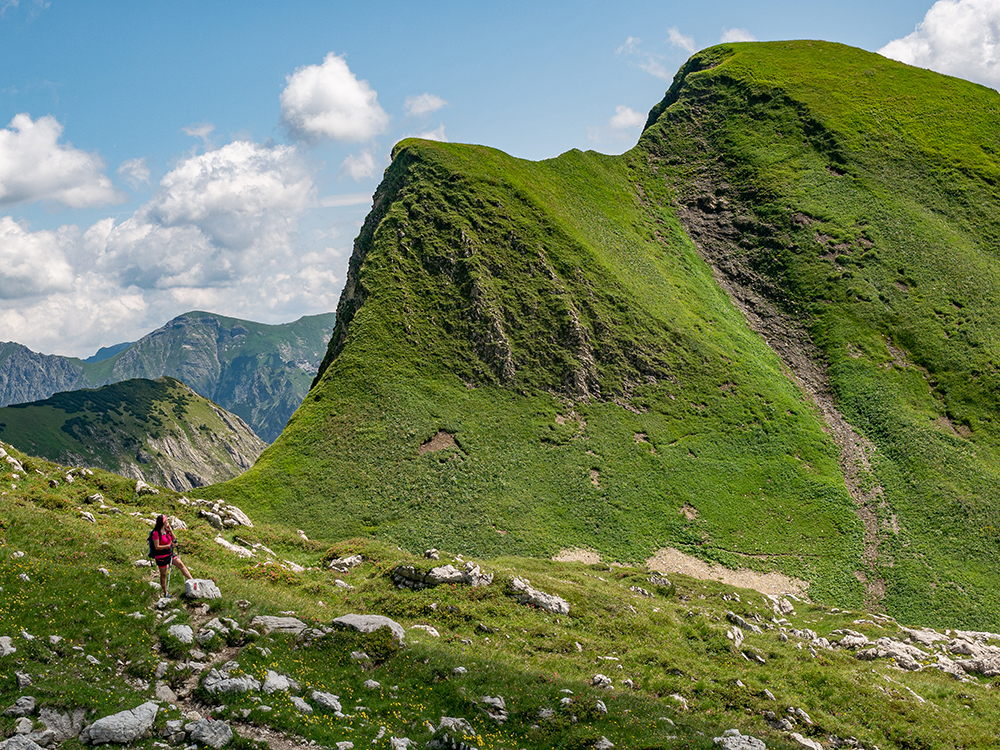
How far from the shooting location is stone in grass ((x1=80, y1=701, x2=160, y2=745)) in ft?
42.8

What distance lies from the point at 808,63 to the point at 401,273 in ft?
410

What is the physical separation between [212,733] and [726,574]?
49035 mm

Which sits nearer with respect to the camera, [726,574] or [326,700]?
[326,700]

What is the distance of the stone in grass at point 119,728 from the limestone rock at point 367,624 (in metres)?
7.76

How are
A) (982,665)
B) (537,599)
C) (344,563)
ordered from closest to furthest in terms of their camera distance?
(537,599), (982,665), (344,563)

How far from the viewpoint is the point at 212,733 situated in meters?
13.9

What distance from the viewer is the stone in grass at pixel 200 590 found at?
20.1 metres

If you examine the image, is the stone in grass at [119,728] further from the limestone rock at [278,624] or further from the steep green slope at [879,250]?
the steep green slope at [879,250]

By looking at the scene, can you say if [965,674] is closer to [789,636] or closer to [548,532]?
[789,636]

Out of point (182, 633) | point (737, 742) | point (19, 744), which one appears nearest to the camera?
point (19, 744)

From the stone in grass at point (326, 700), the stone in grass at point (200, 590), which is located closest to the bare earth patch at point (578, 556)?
the stone in grass at point (200, 590)

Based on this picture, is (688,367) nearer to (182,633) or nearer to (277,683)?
(277,683)

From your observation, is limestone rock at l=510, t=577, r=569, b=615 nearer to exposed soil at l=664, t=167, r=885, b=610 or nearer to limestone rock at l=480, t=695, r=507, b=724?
limestone rock at l=480, t=695, r=507, b=724

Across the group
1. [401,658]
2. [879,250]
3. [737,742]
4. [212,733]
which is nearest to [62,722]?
[212,733]
